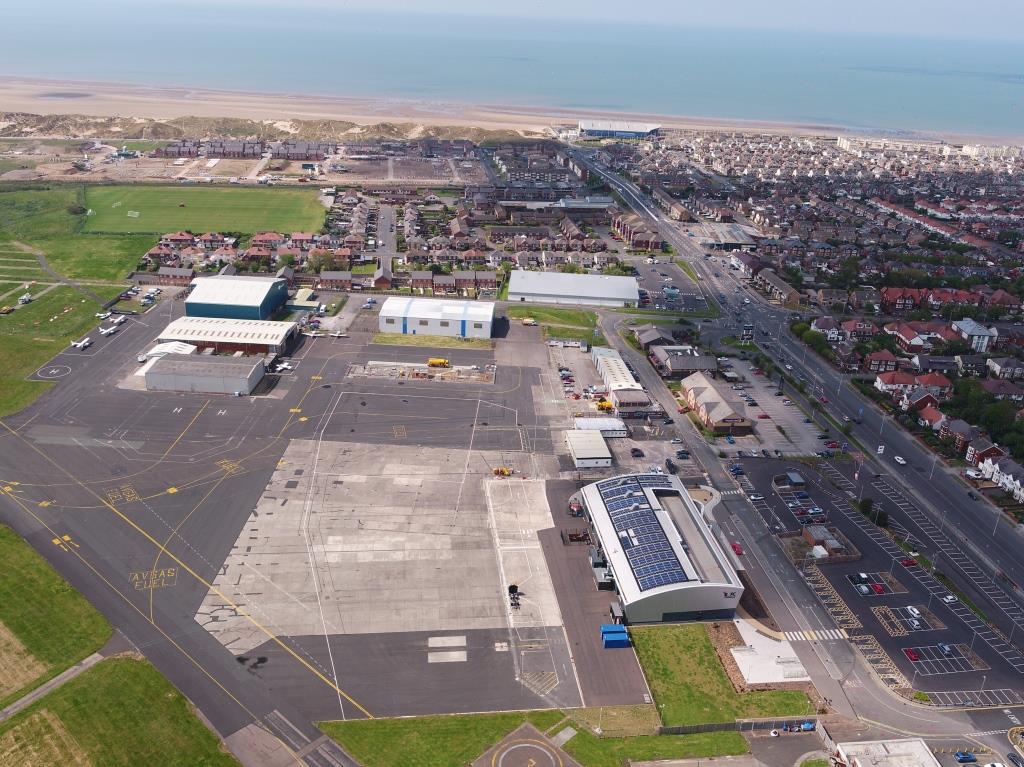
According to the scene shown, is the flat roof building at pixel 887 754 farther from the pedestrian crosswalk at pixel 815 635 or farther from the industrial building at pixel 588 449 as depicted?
the industrial building at pixel 588 449

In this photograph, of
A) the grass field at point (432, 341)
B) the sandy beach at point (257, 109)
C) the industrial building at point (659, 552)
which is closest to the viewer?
the industrial building at point (659, 552)

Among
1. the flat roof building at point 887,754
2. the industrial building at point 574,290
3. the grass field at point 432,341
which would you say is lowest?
the flat roof building at point 887,754

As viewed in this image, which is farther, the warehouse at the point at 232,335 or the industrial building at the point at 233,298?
the industrial building at the point at 233,298

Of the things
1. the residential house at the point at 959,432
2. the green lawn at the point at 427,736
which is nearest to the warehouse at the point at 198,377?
the green lawn at the point at 427,736

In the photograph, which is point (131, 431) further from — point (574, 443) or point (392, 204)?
point (392, 204)

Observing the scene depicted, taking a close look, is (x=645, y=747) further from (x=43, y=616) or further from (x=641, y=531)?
(x=43, y=616)
